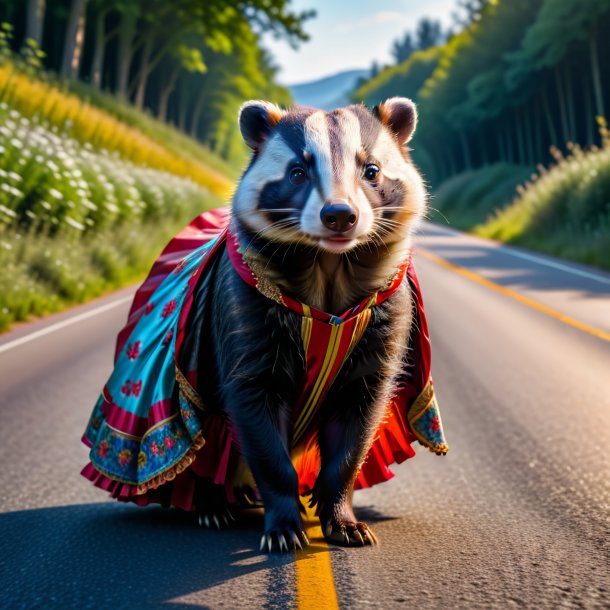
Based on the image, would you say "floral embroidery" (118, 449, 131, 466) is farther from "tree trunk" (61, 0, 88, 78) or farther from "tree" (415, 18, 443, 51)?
"tree" (415, 18, 443, 51)

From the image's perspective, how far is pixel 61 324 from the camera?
11984mm

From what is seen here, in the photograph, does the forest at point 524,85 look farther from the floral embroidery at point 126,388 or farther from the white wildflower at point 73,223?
the floral embroidery at point 126,388

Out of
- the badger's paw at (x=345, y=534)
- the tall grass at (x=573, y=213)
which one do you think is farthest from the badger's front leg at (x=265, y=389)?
the tall grass at (x=573, y=213)

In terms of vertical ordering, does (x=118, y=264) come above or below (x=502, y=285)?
below

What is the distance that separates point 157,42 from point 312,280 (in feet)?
188

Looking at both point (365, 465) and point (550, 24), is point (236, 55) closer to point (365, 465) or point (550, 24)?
point (550, 24)

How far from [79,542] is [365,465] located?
4.34ft

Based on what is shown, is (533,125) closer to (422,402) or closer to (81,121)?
(81,121)

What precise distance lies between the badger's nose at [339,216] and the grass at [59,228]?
8729mm

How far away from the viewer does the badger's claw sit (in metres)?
3.85

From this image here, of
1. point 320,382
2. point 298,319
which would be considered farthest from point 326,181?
point 320,382

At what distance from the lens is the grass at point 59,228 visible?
13.2m

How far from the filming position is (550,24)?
4938 centimetres

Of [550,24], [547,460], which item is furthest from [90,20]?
[547,460]
